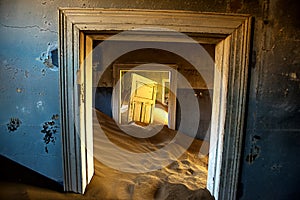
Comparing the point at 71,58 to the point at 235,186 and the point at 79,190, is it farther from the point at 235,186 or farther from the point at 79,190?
the point at 235,186

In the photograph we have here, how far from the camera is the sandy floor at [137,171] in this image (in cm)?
163

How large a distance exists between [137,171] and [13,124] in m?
1.47

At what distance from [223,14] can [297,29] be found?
0.53 metres

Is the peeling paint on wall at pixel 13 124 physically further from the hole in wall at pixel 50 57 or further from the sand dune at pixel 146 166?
the sand dune at pixel 146 166

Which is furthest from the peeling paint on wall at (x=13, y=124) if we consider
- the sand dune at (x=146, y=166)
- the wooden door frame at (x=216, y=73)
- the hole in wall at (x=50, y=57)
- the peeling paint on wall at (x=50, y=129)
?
the sand dune at (x=146, y=166)

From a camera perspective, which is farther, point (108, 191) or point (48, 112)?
point (108, 191)

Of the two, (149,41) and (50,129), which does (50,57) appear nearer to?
(50,129)

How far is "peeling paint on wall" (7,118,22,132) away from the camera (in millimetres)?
1552

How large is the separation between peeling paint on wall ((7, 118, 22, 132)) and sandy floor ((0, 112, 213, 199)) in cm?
41

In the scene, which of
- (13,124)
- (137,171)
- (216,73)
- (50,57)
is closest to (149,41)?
(216,73)

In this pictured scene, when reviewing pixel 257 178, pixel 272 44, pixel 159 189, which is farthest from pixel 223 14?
pixel 159 189

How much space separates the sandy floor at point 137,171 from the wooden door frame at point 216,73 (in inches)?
9.4

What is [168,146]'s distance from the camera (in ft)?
12.3

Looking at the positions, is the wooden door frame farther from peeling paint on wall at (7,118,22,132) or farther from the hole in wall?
peeling paint on wall at (7,118,22,132)
